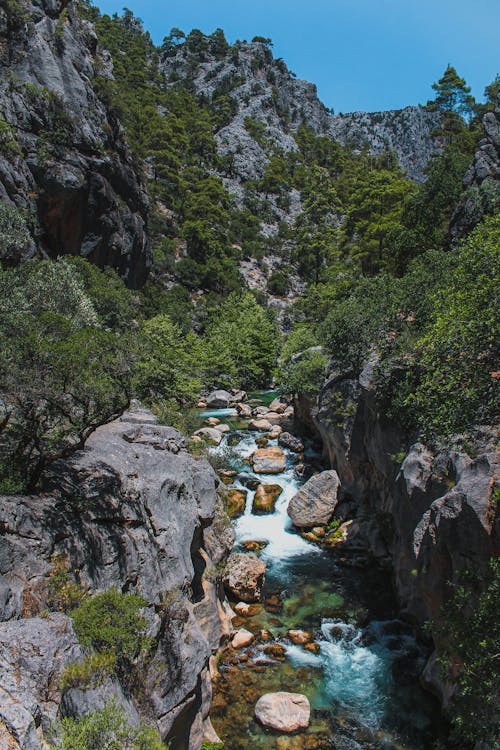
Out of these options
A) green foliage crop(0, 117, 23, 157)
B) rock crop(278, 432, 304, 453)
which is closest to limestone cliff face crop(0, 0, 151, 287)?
green foliage crop(0, 117, 23, 157)

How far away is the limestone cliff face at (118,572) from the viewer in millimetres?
6184

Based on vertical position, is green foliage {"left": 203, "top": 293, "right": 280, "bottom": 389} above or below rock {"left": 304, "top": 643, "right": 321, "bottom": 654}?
above

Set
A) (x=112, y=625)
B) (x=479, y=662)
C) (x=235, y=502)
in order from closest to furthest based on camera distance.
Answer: (x=479, y=662), (x=112, y=625), (x=235, y=502)

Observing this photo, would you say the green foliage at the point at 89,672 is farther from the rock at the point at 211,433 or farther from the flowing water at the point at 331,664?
the rock at the point at 211,433

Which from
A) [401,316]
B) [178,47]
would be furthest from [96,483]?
[178,47]

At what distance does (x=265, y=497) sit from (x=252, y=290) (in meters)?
55.6

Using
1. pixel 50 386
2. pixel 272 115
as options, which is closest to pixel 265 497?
pixel 50 386

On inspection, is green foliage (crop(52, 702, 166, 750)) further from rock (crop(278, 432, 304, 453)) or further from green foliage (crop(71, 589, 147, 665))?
rock (crop(278, 432, 304, 453))

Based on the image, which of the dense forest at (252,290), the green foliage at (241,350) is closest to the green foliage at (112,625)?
the dense forest at (252,290)

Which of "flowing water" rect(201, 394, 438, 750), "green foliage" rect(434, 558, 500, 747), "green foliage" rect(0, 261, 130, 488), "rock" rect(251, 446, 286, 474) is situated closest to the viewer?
"green foliage" rect(434, 558, 500, 747)

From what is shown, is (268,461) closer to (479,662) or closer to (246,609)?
(246,609)

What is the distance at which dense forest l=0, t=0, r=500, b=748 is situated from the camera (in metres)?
9.42

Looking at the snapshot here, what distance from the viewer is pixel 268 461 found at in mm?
25516

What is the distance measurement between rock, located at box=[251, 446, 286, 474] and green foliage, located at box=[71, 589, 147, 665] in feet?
54.3
